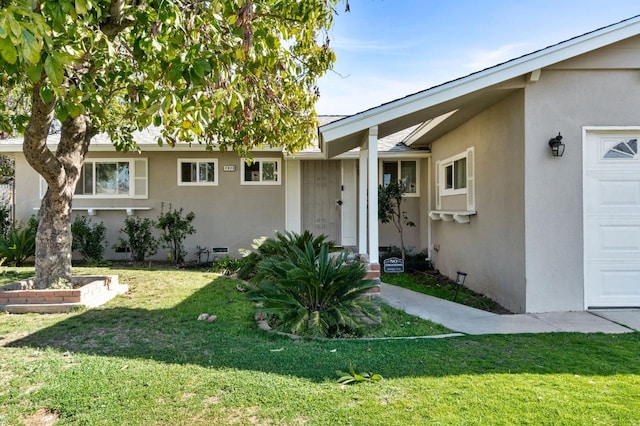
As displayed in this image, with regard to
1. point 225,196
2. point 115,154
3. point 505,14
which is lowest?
point 225,196

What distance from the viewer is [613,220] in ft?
18.0

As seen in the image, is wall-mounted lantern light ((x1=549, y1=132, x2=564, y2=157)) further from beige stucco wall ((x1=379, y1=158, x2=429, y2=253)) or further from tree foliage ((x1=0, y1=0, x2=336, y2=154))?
beige stucco wall ((x1=379, y1=158, x2=429, y2=253))

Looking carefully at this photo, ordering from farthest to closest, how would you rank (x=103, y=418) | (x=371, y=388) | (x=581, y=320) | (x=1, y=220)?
(x=1, y=220), (x=581, y=320), (x=371, y=388), (x=103, y=418)

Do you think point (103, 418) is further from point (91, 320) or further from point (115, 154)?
point (115, 154)

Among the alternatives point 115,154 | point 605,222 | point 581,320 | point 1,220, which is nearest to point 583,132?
point 605,222

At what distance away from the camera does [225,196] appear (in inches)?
408

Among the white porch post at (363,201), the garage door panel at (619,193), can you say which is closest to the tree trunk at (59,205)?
the white porch post at (363,201)

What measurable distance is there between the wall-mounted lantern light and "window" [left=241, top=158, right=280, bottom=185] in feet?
21.7

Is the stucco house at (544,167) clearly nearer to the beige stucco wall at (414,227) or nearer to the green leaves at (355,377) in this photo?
the beige stucco wall at (414,227)

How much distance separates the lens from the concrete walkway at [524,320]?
463 centimetres

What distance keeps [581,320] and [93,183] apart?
10.9m

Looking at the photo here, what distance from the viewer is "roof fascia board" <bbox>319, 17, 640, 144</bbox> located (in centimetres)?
515

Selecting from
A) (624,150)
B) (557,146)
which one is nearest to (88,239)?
(557,146)

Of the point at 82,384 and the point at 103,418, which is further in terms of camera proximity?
the point at 82,384
